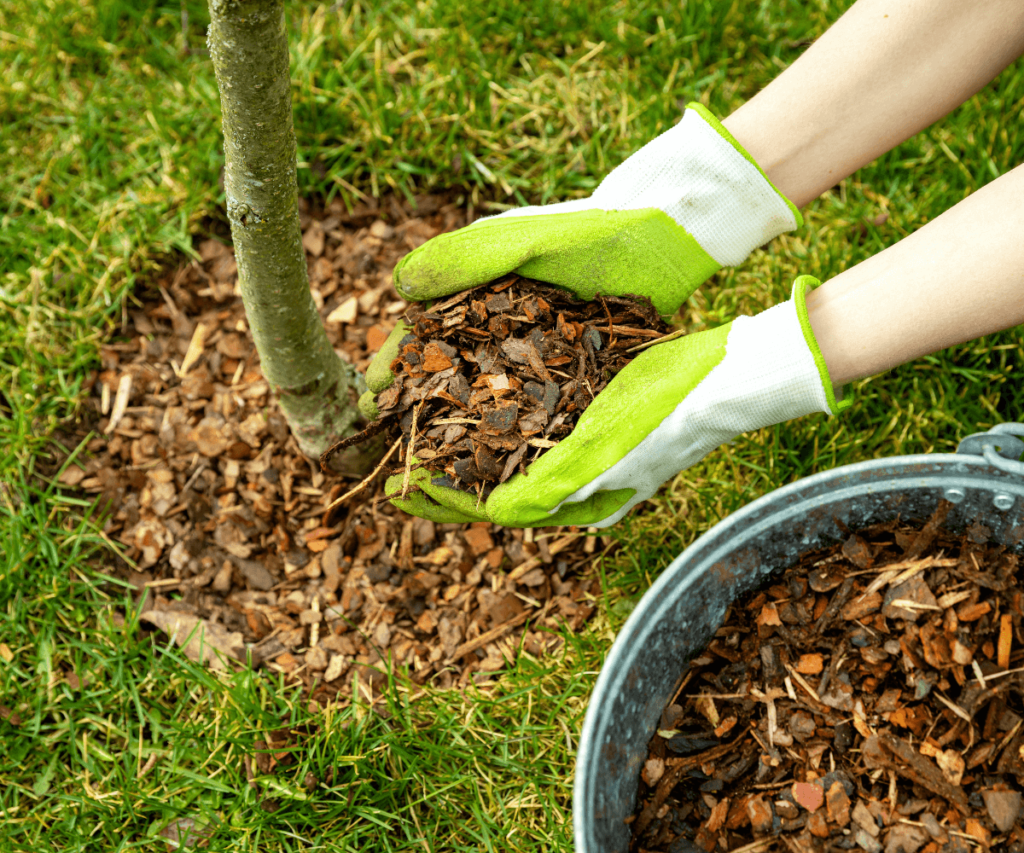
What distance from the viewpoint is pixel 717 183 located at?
74.5 inches

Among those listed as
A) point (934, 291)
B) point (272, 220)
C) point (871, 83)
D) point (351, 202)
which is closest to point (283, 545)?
point (272, 220)

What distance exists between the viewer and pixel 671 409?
1650 mm

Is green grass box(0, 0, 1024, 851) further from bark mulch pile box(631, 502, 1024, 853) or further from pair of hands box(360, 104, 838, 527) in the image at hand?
pair of hands box(360, 104, 838, 527)

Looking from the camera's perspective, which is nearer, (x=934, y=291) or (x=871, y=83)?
(x=934, y=291)

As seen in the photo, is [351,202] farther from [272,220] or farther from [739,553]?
[739,553]

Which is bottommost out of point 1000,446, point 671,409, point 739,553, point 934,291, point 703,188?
point 739,553

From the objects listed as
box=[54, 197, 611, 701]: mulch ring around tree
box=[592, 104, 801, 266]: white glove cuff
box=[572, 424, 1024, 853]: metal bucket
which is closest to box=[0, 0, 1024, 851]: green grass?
box=[54, 197, 611, 701]: mulch ring around tree

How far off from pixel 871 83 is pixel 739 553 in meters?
1.16

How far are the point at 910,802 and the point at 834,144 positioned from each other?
154cm

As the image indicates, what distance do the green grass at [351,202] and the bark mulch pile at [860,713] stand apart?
1.18ft

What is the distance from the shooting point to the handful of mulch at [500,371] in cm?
169

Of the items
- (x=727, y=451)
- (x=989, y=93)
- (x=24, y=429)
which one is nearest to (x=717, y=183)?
(x=727, y=451)

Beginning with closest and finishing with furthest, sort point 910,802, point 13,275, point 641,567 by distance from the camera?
point 910,802, point 641,567, point 13,275

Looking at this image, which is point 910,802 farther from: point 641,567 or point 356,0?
point 356,0
